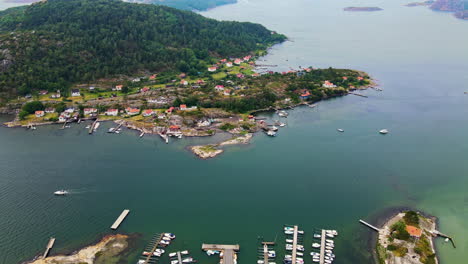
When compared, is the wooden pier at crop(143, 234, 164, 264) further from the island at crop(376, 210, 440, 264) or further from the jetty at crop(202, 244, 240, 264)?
the island at crop(376, 210, 440, 264)

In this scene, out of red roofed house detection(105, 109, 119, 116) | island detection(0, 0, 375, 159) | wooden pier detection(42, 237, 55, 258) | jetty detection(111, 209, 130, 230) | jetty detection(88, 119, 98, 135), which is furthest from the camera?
red roofed house detection(105, 109, 119, 116)

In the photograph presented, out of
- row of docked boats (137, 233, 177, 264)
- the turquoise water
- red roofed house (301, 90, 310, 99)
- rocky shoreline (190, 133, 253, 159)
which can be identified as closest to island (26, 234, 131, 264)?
the turquoise water

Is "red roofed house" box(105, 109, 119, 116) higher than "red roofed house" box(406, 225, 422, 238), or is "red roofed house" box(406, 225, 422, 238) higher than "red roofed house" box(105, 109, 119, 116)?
"red roofed house" box(105, 109, 119, 116)

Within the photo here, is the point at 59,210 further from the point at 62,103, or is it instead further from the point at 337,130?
the point at 337,130

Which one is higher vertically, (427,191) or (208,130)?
(208,130)

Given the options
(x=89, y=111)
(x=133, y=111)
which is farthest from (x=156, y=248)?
(x=89, y=111)

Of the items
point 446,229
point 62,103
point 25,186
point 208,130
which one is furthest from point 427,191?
point 62,103
